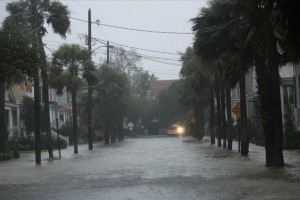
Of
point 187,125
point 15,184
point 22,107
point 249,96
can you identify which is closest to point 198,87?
point 249,96

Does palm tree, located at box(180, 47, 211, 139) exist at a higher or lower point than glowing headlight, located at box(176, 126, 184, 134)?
higher

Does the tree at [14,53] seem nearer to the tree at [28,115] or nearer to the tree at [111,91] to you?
the tree at [28,115]

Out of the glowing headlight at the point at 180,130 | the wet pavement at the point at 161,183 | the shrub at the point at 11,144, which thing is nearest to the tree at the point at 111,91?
the shrub at the point at 11,144

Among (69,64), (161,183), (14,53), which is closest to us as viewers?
(161,183)

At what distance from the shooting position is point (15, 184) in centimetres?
1789

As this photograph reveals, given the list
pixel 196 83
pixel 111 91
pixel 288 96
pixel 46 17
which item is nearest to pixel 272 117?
pixel 46 17

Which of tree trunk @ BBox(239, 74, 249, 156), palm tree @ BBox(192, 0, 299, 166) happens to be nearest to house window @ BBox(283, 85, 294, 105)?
tree trunk @ BBox(239, 74, 249, 156)

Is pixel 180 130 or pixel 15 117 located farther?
pixel 180 130

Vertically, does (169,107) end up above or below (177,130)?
above

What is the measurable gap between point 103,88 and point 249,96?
1503cm

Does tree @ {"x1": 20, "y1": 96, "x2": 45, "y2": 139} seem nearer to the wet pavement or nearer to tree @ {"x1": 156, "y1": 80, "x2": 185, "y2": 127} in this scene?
the wet pavement

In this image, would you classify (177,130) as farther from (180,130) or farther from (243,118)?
(243,118)

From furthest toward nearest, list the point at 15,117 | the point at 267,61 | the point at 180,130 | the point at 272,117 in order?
the point at 180,130 → the point at 15,117 → the point at 272,117 → the point at 267,61

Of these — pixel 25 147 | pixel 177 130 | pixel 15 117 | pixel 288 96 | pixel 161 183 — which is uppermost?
pixel 288 96
